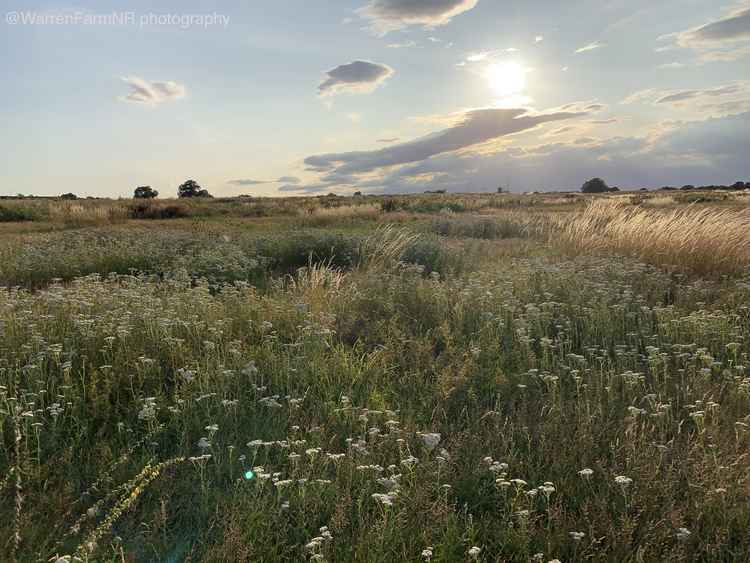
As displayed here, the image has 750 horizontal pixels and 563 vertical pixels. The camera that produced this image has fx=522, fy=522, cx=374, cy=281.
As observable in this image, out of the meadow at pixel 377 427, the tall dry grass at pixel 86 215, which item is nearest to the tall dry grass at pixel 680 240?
the meadow at pixel 377 427

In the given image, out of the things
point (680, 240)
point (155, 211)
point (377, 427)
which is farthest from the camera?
point (155, 211)

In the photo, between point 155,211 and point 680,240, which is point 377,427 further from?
point 155,211

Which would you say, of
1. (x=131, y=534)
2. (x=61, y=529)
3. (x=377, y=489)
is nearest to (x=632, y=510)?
(x=377, y=489)

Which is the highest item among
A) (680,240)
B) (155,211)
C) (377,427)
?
(155,211)

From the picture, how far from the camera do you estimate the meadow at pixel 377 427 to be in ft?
8.55

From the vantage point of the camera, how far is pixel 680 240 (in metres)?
9.61

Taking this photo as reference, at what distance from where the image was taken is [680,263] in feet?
30.1

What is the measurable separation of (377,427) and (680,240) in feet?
27.5

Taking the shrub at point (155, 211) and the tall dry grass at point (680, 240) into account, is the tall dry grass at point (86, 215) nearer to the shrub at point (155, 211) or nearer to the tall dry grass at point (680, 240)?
the shrub at point (155, 211)

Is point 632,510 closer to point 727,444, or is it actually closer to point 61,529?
point 727,444

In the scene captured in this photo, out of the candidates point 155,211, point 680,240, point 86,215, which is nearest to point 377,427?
point 680,240

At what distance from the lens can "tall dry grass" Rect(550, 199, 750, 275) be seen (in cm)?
902

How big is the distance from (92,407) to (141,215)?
2913 centimetres

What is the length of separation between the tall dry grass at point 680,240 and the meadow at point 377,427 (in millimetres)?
1745
